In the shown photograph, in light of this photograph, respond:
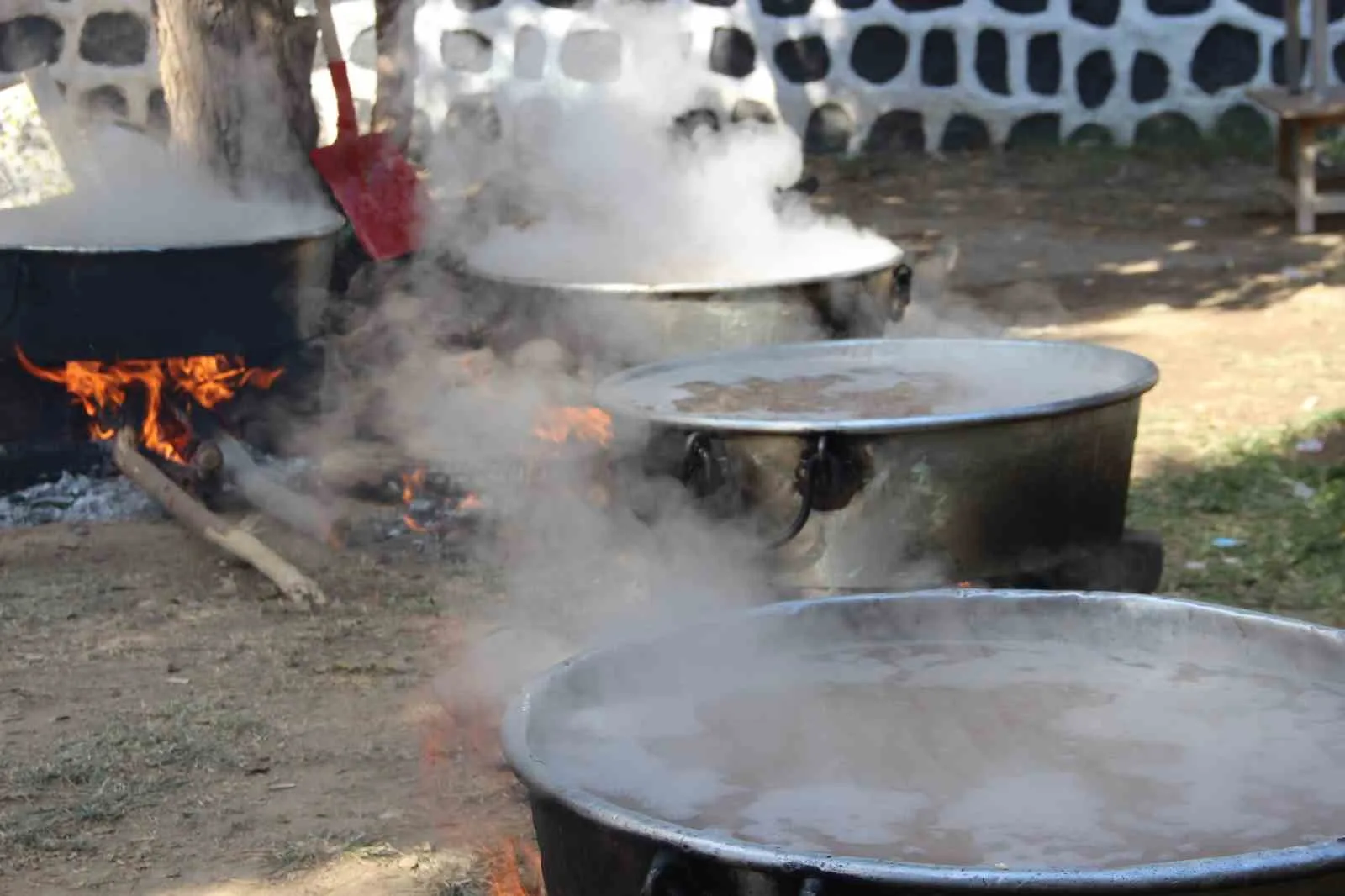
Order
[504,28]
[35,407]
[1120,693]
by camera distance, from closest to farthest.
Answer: [1120,693] → [35,407] → [504,28]

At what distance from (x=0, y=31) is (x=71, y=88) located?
0.61m

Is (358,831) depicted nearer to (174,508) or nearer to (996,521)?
(996,521)

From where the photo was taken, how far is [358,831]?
3.76 metres

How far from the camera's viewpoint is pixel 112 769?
4105 millimetres

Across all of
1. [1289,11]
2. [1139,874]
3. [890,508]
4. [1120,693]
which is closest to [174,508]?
[890,508]

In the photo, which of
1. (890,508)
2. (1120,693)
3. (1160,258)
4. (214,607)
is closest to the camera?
(1120,693)

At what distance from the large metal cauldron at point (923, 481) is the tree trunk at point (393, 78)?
157 inches

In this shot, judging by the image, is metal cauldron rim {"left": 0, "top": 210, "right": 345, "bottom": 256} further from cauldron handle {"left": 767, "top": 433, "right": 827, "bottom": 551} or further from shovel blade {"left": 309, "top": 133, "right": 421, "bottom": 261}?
cauldron handle {"left": 767, "top": 433, "right": 827, "bottom": 551}

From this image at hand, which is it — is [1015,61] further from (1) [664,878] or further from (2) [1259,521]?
(1) [664,878]

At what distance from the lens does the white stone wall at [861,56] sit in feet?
41.7

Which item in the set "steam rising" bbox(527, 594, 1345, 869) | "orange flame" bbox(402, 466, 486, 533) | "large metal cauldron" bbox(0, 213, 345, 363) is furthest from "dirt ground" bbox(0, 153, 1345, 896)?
"steam rising" bbox(527, 594, 1345, 869)

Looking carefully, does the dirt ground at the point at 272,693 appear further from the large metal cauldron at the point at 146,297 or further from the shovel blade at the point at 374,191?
the shovel blade at the point at 374,191

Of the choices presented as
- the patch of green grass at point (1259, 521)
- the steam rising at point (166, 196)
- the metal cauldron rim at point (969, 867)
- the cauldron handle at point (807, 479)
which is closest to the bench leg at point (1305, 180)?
the patch of green grass at point (1259, 521)

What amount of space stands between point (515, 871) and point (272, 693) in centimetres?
138
